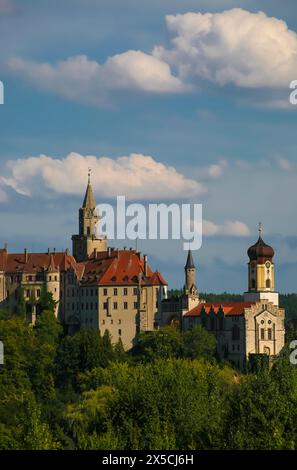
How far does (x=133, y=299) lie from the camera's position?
163250 millimetres

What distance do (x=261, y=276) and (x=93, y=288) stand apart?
15.0 meters

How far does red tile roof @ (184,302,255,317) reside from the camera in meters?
160

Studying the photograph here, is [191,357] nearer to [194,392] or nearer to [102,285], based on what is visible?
[102,285]

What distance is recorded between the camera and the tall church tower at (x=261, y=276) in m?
165

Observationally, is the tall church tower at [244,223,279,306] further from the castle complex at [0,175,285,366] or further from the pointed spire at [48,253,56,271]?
the pointed spire at [48,253,56,271]

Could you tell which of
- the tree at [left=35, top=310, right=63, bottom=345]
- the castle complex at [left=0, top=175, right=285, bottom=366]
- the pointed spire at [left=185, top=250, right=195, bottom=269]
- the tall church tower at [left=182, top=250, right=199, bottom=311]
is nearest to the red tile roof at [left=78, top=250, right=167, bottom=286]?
the castle complex at [left=0, top=175, right=285, bottom=366]

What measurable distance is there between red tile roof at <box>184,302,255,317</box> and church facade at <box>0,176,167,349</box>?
122 inches

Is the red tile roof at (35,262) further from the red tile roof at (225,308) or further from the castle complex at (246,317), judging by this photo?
the red tile roof at (225,308)

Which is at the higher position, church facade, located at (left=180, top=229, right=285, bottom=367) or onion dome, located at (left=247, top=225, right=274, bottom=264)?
onion dome, located at (left=247, top=225, right=274, bottom=264)

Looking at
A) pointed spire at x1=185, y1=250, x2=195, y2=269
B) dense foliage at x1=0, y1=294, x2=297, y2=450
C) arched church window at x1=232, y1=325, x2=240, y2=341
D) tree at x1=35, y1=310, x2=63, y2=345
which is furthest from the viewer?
pointed spire at x1=185, y1=250, x2=195, y2=269

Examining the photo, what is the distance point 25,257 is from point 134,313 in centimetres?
1328

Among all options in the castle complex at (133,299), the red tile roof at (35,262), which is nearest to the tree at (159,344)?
the castle complex at (133,299)

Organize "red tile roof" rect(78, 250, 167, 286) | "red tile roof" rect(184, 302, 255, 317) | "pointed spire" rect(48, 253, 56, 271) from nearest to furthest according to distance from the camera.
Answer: "red tile roof" rect(184, 302, 255, 317) < "red tile roof" rect(78, 250, 167, 286) < "pointed spire" rect(48, 253, 56, 271)
